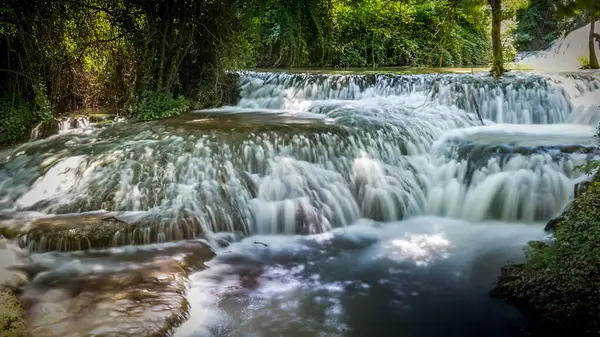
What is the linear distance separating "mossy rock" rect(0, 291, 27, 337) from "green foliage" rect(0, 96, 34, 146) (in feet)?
17.8

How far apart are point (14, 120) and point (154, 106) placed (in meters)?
2.58

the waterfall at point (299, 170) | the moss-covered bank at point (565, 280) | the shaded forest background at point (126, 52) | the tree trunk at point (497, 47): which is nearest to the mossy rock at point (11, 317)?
the waterfall at point (299, 170)

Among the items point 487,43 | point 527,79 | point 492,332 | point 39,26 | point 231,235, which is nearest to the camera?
point 492,332

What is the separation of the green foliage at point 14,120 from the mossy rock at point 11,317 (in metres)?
5.43

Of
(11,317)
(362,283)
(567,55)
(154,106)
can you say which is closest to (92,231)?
(11,317)

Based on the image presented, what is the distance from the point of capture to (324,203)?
22.8 feet

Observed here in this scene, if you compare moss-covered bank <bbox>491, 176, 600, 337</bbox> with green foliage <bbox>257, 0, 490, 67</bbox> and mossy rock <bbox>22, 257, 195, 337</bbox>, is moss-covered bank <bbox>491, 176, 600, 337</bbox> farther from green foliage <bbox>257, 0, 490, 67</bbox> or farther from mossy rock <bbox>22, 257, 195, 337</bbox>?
green foliage <bbox>257, 0, 490, 67</bbox>

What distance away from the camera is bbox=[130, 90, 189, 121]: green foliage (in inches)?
399

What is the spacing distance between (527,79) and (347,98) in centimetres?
407

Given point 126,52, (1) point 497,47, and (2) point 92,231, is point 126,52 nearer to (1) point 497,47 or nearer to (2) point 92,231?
(2) point 92,231

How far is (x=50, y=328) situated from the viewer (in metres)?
3.75

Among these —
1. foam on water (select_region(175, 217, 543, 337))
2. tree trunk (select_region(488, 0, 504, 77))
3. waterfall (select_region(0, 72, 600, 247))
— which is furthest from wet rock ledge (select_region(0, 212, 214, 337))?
tree trunk (select_region(488, 0, 504, 77))

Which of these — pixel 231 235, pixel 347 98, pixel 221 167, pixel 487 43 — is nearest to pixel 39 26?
pixel 221 167

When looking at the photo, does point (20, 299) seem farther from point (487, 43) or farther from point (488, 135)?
point (487, 43)
